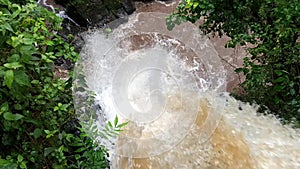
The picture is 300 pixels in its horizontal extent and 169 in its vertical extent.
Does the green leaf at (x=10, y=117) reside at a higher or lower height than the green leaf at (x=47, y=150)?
higher

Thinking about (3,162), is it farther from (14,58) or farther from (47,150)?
(14,58)

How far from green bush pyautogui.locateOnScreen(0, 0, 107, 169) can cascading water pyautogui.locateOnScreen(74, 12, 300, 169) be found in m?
0.31

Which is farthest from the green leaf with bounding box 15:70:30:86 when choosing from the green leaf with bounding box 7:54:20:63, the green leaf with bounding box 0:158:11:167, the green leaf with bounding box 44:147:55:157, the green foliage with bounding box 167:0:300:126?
the green foliage with bounding box 167:0:300:126

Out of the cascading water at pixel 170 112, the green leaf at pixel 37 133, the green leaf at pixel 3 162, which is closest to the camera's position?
the green leaf at pixel 3 162

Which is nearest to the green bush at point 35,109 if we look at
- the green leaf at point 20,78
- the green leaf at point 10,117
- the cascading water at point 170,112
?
the green leaf at point 10,117

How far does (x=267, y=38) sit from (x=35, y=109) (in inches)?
91.4

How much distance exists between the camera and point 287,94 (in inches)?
155

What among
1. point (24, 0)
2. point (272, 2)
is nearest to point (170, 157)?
point (272, 2)

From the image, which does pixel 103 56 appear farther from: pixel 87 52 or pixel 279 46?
pixel 279 46

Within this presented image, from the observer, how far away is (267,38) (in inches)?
153

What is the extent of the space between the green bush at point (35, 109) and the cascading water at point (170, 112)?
0.31 metres

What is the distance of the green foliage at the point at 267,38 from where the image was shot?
3725 mm

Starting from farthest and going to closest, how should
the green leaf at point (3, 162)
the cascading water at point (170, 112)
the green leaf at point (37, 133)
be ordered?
1. the cascading water at point (170, 112)
2. the green leaf at point (37, 133)
3. the green leaf at point (3, 162)

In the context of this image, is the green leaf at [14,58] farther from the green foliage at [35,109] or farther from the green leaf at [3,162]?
the green leaf at [3,162]
